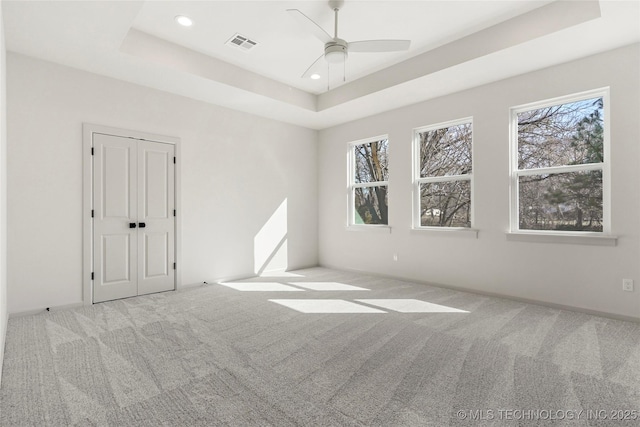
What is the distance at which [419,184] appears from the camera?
5.14 meters

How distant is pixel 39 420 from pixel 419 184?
4.86 m

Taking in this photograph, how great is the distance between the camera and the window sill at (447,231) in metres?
4.47

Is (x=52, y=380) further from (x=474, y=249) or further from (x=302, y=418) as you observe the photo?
(x=474, y=249)

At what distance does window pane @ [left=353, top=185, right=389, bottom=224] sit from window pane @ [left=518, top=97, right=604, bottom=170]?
2.16 metres

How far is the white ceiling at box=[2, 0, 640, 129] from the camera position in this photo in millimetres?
2963

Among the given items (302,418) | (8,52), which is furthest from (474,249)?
(8,52)

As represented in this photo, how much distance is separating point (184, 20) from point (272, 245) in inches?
144

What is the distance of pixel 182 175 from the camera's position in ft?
15.5

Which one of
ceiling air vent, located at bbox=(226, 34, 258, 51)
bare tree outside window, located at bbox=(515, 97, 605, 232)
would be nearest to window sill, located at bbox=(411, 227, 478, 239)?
bare tree outside window, located at bbox=(515, 97, 605, 232)

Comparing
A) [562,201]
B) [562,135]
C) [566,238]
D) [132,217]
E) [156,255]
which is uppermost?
[562,135]

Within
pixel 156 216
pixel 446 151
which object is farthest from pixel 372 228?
pixel 156 216

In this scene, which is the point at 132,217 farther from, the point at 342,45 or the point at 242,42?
the point at 342,45

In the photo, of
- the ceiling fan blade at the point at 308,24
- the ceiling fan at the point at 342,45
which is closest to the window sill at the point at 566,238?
the ceiling fan at the point at 342,45

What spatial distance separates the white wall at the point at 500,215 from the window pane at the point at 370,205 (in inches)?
9.4
